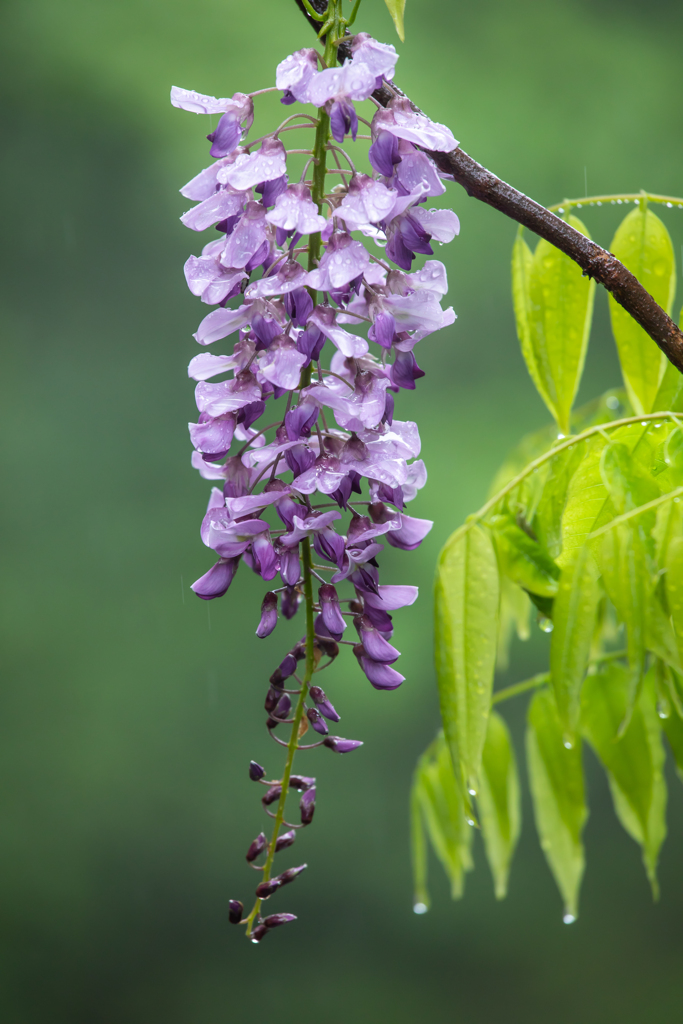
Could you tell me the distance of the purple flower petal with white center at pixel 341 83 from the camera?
1.21 feet

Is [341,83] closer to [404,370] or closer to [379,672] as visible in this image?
[404,370]

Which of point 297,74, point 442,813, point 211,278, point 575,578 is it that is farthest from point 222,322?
point 442,813

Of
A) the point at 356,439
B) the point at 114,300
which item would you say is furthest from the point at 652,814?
the point at 114,300

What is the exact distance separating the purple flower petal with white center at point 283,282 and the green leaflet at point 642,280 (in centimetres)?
26

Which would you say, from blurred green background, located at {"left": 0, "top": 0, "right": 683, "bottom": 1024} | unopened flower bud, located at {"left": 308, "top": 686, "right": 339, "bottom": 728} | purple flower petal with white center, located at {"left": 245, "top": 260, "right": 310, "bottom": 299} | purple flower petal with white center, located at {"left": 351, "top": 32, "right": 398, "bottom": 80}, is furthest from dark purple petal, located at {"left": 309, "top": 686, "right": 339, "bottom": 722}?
blurred green background, located at {"left": 0, "top": 0, "right": 683, "bottom": 1024}

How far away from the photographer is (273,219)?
1.26 ft

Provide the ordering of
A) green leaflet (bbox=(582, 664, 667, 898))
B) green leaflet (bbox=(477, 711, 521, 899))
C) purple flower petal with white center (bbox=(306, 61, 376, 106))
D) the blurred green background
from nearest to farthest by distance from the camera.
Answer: purple flower petal with white center (bbox=(306, 61, 376, 106)) < green leaflet (bbox=(582, 664, 667, 898)) < green leaflet (bbox=(477, 711, 521, 899)) < the blurred green background

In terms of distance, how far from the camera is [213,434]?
428mm

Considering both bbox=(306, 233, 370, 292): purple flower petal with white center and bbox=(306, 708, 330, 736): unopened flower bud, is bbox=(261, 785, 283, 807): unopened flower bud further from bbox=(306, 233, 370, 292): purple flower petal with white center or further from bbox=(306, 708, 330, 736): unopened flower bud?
bbox=(306, 233, 370, 292): purple flower petal with white center

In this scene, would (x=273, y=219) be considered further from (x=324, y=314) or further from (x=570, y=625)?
(x=570, y=625)

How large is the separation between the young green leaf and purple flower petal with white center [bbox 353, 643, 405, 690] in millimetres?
225

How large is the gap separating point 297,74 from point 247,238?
0.08m

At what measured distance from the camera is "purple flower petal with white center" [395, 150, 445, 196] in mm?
404

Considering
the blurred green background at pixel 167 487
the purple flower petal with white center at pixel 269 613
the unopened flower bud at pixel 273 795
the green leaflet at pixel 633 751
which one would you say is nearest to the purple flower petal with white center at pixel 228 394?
the purple flower petal with white center at pixel 269 613
